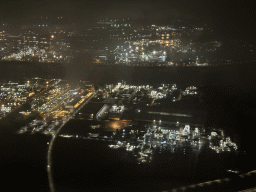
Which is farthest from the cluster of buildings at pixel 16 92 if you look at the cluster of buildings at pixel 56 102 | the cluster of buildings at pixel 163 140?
the cluster of buildings at pixel 163 140

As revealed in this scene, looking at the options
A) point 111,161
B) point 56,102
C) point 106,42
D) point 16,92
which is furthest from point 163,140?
point 106,42

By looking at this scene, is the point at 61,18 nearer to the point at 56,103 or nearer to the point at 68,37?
the point at 68,37

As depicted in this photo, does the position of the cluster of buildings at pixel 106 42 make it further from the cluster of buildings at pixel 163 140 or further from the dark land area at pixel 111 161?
the cluster of buildings at pixel 163 140

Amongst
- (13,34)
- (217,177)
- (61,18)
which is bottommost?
(217,177)

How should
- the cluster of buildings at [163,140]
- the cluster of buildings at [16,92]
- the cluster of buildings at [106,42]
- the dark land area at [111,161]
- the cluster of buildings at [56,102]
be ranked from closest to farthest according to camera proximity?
the dark land area at [111,161], the cluster of buildings at [163,140], the cluster of buildings at [56,102], the cluster of buildings at [16,92], the cluster of buildings at [106,42]

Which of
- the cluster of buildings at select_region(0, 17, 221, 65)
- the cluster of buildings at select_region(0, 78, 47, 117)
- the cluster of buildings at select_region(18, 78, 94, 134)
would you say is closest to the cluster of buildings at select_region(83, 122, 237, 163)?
the cluster of buildings at select_region(18, 78, 94, 134)

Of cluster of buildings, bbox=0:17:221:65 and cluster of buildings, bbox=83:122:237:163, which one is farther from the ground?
cluster of buildings, bbox=0:17:221:65

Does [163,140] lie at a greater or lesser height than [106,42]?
lesser

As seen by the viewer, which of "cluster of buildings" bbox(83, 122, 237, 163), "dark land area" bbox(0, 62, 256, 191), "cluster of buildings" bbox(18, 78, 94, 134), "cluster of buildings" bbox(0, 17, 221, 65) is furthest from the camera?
"cluster of buildings" bbox(0, 17, 221, 65)

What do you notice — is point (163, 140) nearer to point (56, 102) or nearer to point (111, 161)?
point (111, 161)

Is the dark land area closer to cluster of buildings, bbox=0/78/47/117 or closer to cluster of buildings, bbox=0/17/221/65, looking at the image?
cluster of buildings, bbox=0/78/47/117

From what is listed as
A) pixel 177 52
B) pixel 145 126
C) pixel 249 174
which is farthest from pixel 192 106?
pixel 177 52
